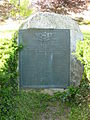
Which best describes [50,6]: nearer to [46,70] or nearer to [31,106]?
[46,70]

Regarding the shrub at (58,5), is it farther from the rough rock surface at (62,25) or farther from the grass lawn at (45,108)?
the grass lawn at (45,108)

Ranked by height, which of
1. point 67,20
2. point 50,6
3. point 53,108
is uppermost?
point 50,6

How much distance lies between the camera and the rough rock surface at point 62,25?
6797mm

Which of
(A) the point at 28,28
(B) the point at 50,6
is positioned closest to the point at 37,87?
(A) the point at 28,28

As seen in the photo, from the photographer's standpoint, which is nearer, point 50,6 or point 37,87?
point 37,87

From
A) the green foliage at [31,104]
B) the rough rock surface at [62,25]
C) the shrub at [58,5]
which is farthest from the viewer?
the shrub at [58,5]

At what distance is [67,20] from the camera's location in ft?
23.0

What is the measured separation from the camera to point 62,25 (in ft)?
22.6

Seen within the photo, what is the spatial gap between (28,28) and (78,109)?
83.6 inches

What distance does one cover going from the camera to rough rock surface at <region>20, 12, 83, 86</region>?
680cm

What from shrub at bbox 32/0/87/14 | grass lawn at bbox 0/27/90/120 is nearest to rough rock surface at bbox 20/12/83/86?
grass lawn at bbox 0/27/90/120

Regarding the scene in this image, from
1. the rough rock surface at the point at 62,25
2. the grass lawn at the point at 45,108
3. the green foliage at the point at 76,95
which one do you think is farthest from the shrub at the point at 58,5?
the green foliage at the point at 76,95

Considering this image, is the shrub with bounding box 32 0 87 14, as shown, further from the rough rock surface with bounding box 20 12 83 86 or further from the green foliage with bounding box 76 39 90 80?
the green foliage with bounding box 76 39 90 80

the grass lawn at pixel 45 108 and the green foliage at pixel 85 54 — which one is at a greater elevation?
the green foliage at pixel 85 54
